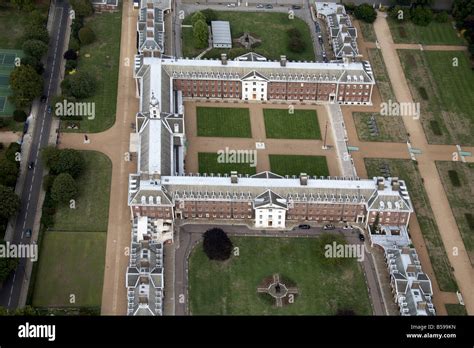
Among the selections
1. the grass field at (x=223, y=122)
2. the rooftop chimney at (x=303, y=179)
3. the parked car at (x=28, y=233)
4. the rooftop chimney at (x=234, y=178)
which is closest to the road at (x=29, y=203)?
the parked car at (x=28, y=233)

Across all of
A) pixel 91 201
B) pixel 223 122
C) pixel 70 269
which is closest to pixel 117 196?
pixel 91 201

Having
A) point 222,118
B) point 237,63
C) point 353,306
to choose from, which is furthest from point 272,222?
point 237,63

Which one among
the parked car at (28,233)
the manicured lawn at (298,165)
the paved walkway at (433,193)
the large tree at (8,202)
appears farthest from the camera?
the manicured lawn at (298,165)

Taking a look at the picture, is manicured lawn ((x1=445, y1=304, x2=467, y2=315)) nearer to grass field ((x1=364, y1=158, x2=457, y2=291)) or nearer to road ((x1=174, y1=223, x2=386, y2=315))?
grass field ((x1=364, y1=158, x2=457, y2=291))

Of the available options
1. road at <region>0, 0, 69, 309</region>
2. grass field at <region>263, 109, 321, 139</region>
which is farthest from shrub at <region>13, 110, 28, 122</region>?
grass field at <region>263, 109, 321, 139</region>

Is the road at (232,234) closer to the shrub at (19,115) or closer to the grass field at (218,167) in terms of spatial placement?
the grass field at (218,167)

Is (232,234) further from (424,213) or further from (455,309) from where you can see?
(455,309)

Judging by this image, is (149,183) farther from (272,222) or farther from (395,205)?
(395,205)
